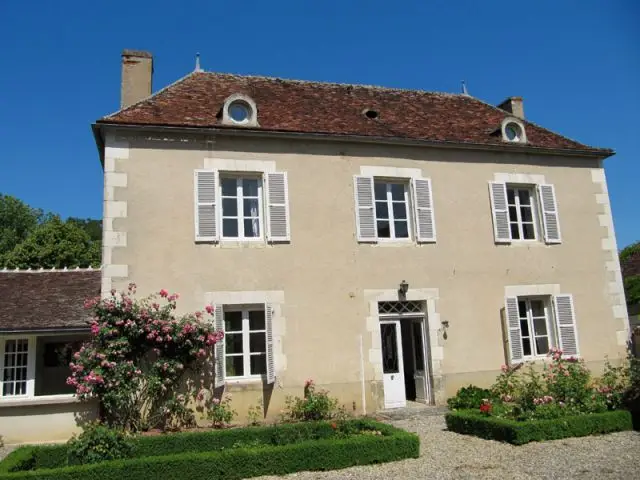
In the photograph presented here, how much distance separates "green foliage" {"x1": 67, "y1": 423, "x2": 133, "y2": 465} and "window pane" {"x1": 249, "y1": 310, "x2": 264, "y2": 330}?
3.81 meters

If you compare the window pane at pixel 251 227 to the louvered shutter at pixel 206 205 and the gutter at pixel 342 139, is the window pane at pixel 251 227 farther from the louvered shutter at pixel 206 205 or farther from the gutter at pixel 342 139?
the gutter at pixel 342 139

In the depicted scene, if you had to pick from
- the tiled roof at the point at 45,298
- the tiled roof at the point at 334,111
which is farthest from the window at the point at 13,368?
the tiled roof at the point at 334,111

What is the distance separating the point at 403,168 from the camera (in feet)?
40.4

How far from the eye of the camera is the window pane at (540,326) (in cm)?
1273

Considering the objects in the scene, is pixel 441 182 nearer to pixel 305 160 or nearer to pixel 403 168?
pixel 403 168

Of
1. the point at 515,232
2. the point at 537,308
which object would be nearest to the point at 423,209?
the point at 515,232

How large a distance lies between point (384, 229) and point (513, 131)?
14.5ft

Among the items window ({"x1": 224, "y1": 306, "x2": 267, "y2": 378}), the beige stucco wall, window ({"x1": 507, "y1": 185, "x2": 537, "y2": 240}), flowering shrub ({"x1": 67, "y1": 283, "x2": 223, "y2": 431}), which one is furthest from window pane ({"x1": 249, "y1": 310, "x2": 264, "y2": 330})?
window ({"x1": 507, "y1": 185, "x2": 537, "y2": 240})

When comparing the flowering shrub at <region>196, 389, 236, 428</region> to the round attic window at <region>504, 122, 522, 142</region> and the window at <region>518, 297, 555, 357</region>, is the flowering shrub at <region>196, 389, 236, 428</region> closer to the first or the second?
the window at <region>518, 297, 555, 357</region>

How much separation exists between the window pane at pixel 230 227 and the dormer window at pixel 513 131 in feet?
22.8

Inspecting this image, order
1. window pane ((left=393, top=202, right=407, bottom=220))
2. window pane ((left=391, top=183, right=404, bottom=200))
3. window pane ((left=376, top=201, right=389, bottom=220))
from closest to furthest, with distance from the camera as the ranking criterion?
window pane ((left=376, top=201, right=389, bottom=220))
window pane ((left=393, top=202, right=407, bottom=220))
window pane ((left=391, top=183, right=404, bottom=200))

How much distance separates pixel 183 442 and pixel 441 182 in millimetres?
7938

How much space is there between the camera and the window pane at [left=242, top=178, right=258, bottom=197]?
11.4 meters

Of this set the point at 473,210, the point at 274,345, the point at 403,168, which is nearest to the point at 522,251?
the point at 473,210
